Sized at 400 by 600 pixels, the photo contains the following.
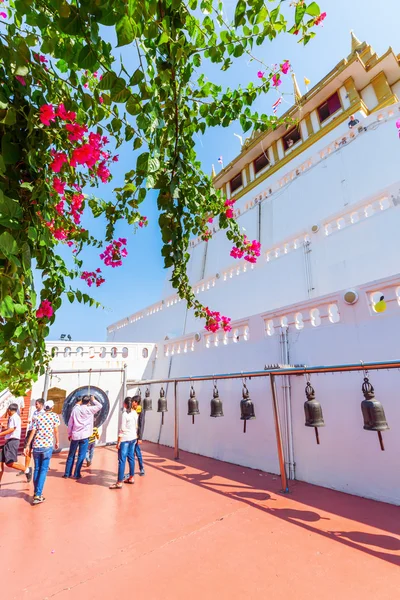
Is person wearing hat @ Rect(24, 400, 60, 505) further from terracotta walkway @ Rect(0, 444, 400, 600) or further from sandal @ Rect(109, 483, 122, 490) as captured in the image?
sandal @ Rect(109, 483, 122, 490)

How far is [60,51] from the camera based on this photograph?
171cm

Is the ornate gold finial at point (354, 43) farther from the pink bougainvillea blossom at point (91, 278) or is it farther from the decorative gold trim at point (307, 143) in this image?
the pink bougainvillea blossom at point (91, 278)

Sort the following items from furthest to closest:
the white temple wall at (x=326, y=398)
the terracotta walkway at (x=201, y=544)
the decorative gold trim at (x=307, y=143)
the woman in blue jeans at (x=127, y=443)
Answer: the decorative gold trim at (x=307, y=143)
the woman in blue jeans at (x=127, y=443)
the white temple wall at (x=326, y=398)
the terracotta walkway at (x=201, y=544)

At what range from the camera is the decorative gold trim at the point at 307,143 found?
35.3ft

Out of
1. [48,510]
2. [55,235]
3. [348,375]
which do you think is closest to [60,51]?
[55,235]

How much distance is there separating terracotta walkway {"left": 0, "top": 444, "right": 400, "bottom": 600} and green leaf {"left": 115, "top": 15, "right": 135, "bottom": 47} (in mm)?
3385

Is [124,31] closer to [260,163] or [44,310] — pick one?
[44,310]

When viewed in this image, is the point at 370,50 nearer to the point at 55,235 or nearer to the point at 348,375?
the point at 348,375

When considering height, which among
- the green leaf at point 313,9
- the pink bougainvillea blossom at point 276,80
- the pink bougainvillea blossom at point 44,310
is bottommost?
the pink bougainvillea blossom at point 44,310

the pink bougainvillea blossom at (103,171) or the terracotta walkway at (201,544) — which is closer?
the terracotta walkway at (201,544)

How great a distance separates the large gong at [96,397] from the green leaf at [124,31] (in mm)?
8280

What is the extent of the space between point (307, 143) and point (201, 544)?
13166 millimetres

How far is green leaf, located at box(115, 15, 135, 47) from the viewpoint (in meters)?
1.25

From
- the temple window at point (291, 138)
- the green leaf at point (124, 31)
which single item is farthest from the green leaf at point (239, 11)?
the temple window at point (291, 138)
